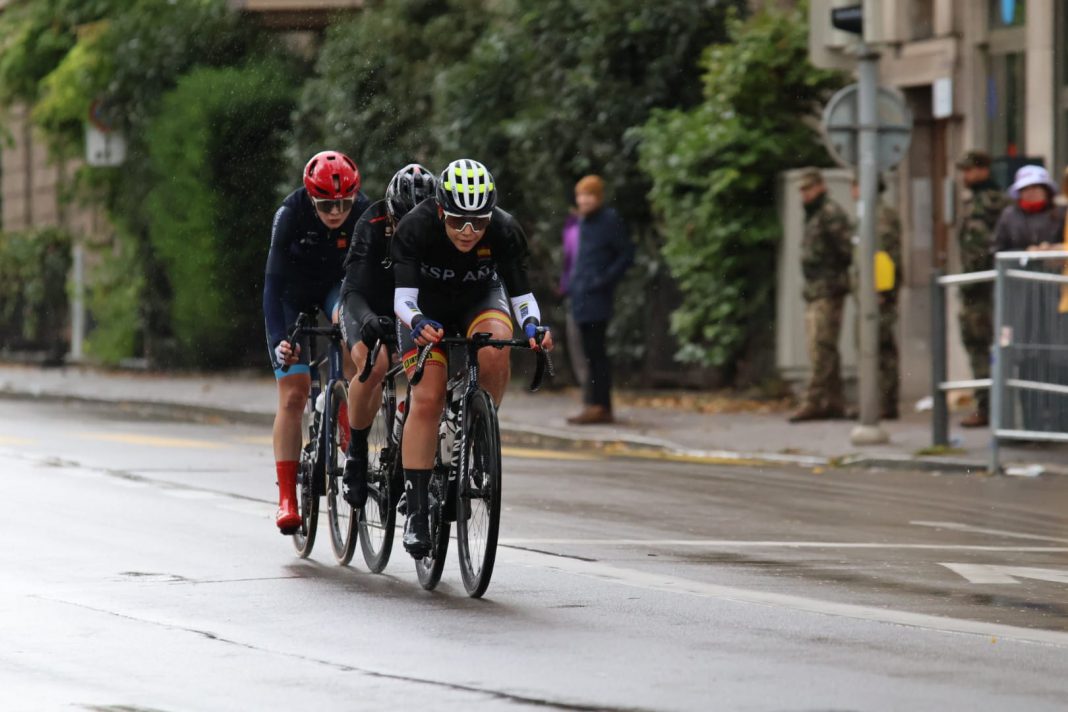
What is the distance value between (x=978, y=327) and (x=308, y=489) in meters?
8.15

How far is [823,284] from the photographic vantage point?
19000mm

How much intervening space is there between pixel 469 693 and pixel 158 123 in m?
23.8

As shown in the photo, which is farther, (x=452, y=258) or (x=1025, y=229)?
(x=1025, y=229)

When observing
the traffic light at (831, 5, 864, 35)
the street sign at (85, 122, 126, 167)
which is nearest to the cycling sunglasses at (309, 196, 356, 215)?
the traffic light at (831, 5, 864, 35)

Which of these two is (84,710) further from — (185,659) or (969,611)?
(969,611)

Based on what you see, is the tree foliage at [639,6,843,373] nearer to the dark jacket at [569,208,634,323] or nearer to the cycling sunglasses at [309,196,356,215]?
the dark jacket at [569,208,634,323]

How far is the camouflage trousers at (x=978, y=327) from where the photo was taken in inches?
690

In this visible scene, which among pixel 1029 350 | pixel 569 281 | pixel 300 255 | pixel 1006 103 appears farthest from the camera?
pixel 1006 103

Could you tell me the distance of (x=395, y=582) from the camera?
9.78 metres

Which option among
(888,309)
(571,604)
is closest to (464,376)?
(571,604)

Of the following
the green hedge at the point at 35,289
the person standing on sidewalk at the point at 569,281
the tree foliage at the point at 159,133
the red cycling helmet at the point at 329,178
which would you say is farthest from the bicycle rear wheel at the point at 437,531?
the green hedge at the point at 35,289

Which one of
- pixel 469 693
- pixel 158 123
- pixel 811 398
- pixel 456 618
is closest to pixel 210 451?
pixel 811 398

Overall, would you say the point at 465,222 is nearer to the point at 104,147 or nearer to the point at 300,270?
the point at 300,270

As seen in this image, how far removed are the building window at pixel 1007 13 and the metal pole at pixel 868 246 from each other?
421 cm
